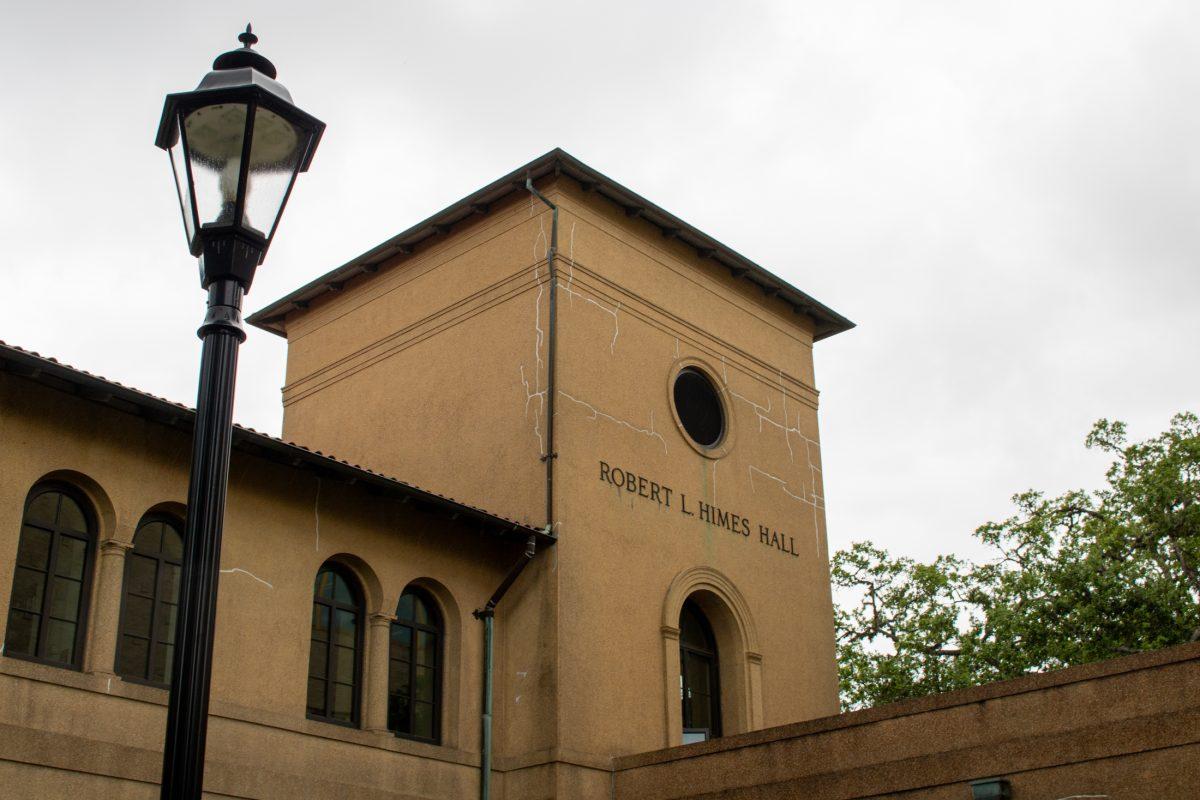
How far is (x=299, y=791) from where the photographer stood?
41.7 ft

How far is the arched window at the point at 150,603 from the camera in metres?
12.0

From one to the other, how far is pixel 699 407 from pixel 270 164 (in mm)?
13595

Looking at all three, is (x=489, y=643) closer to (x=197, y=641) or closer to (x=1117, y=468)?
(x=197, y=641)

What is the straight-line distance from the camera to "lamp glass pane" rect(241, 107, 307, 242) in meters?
5.20

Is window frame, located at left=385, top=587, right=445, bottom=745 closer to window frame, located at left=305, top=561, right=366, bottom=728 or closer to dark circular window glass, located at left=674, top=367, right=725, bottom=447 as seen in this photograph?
window frame, located at left=305, top=561, right=366, bottom=728

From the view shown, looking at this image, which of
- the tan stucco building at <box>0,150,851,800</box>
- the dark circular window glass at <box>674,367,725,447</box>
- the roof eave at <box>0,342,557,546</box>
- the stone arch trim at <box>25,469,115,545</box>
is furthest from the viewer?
the dark circular window glass at <box>674,367,725,447</box>

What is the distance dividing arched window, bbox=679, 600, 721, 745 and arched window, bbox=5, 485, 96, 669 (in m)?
7.48

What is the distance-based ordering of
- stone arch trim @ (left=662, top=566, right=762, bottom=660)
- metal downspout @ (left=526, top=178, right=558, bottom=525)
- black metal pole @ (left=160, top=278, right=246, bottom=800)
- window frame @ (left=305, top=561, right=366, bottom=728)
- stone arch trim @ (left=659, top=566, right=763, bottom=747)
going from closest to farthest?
black metal pole @ (left=160, top=278, right=246, bottom=800), window frame @ (left=305, top=561, right=366, bottom=728), metal downspout @ (left=526, top=178, right=558, bottom=525), stone arch trim @ (left=659, top=566, right=763, bottom=747), stone arch trim @ (left=662, top=566, right=762, bottom=660)

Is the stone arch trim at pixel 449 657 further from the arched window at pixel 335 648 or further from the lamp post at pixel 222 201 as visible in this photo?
the lamp post at pixel 222 201

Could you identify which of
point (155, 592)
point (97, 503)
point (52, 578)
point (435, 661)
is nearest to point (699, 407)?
point (435, 661)

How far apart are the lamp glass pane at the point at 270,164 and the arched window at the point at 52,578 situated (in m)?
7.32

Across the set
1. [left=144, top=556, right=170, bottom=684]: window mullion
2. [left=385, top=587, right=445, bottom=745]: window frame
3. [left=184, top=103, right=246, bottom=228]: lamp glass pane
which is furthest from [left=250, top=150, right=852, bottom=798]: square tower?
[left=184, top=103, right=246, bottom=228]: lamp glass pane

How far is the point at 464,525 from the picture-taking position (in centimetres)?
1532

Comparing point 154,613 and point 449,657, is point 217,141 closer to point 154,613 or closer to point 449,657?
point 154,613
